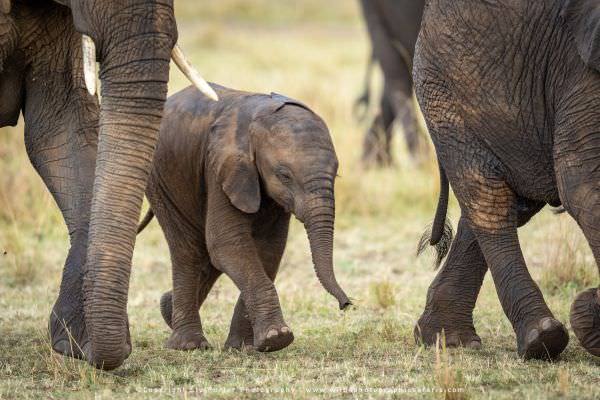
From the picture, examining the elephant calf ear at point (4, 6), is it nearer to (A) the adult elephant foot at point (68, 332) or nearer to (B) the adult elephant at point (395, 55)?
(A) the adult elephant foot at point (68, 332)

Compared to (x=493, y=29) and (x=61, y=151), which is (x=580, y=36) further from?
(x=61, y=151)

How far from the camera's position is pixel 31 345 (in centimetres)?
649

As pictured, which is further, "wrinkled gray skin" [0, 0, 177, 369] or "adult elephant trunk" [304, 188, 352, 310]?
"adult elephant trunk" [304, 188, 352, 310]

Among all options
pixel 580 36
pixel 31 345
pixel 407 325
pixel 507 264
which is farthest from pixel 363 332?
pixel 580 36

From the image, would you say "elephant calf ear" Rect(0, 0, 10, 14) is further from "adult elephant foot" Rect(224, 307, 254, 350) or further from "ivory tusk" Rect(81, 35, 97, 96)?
"adult elephant foot" Rect(224, 307, 254, 350)

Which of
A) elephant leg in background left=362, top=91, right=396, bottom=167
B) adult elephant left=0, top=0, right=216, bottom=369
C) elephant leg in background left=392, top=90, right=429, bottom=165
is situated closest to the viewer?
adult elephant left=0, top=0, right=216, bottom=369

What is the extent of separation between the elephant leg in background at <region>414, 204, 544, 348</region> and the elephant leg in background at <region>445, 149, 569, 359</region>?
1.43 feet

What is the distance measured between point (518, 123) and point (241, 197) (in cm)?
126

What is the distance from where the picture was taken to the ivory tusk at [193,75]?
5.05 meters

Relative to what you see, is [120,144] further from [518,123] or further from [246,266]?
[518,123]

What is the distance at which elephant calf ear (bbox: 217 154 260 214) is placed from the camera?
243 inches

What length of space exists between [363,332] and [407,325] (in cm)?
37

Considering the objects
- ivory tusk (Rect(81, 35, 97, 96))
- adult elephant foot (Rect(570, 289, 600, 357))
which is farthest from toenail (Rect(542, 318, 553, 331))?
ivory tusk (Rect(81, 35, 97, 96))

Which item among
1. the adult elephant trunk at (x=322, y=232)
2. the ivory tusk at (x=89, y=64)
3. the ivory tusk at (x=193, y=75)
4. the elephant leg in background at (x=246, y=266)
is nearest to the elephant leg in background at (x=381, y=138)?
the elephant leg in background at (x=246, y=266)
